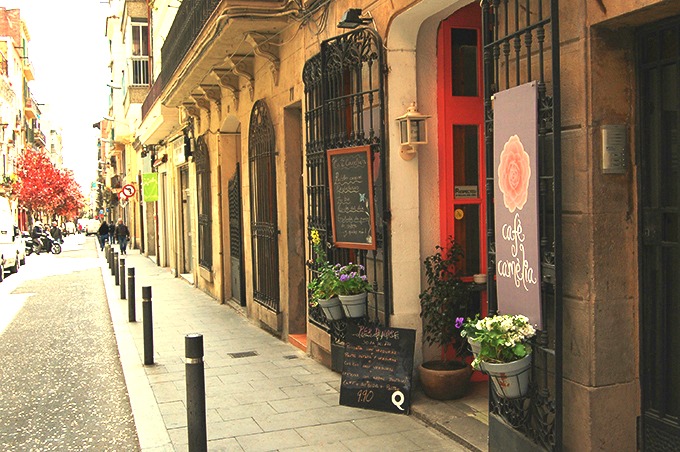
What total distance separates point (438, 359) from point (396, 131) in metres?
2.13

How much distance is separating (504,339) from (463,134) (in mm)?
3123

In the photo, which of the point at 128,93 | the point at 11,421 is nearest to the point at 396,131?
the point at 11,421

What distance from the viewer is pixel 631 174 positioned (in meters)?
4.11

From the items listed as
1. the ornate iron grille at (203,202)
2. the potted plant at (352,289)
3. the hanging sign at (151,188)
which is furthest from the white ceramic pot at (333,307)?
the hanging sign at (151,188)

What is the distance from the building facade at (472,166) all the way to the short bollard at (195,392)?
1.93m

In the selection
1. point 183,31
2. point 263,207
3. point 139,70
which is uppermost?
point 139,70

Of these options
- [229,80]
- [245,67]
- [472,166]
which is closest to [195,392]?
[472,166]

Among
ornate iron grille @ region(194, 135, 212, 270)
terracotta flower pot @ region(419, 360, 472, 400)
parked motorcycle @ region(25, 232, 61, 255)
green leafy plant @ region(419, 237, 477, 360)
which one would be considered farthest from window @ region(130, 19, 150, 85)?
terracotta flower pot @ region(419, 360, 472, 400)

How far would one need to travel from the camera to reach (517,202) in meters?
4.53

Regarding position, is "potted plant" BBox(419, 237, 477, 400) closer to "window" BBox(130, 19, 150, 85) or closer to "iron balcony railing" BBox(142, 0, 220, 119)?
"iron balcony railing" BBox(142, 0, 220, 119)

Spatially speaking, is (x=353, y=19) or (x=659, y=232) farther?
(x=353, y=19)

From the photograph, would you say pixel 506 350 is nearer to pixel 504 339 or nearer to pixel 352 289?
pixel 504 339

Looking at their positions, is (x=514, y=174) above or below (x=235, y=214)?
above

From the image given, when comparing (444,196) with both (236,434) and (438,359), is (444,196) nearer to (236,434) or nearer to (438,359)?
(438,359)
